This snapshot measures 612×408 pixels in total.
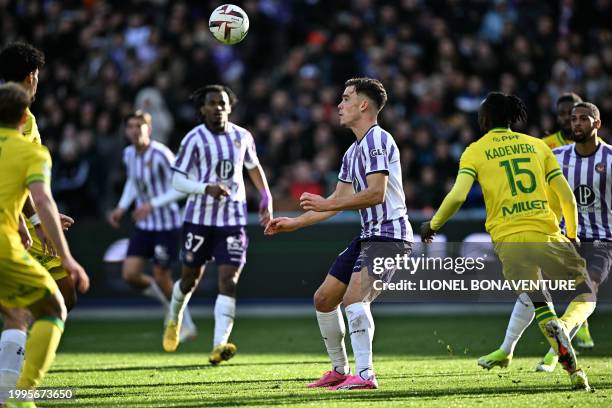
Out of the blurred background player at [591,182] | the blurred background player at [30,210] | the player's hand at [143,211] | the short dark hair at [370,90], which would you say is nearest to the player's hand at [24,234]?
the blurred background player at [30,210]

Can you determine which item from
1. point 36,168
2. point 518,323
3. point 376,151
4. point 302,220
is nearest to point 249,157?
point 302,220

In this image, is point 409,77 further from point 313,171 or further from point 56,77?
point 56,77

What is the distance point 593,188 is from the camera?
32.6 feet

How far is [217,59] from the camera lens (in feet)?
64.8

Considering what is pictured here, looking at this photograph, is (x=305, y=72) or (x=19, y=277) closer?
(x=19, y=277)

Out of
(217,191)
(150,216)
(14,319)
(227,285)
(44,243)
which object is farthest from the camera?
(150,216)

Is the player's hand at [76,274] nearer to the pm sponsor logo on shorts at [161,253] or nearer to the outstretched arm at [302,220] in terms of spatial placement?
the outstretched arm at [302,220]

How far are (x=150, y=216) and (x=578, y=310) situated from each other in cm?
628

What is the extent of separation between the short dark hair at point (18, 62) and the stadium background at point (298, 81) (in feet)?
29.5

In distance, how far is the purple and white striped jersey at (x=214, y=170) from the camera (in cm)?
1081

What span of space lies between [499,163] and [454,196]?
0.47 metres

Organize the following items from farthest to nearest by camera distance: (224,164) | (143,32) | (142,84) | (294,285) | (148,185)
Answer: (143,32) < (142,84) < (294,285) < (148,185) < (224,164)

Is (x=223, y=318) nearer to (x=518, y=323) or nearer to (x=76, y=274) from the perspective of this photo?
(x=518, y=323)

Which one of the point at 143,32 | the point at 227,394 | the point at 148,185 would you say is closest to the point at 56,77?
the point at 143,32
